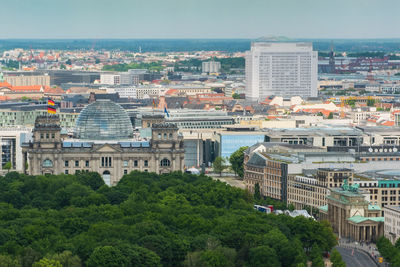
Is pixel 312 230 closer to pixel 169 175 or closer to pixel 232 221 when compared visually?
pixel 232 221

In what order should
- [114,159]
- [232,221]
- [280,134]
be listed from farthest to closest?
[280,134]
[114,159]
[232,221]

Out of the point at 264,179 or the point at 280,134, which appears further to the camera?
the point at 280,134

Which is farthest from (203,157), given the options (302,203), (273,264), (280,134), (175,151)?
(273,264)

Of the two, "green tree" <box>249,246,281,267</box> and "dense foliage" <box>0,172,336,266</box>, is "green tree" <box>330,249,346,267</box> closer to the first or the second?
"dense foliage" <box>0,172,336,266</box>

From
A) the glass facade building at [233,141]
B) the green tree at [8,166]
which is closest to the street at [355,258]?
the glass facade building at [233,141]

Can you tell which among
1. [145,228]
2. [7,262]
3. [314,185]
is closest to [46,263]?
[7,262]

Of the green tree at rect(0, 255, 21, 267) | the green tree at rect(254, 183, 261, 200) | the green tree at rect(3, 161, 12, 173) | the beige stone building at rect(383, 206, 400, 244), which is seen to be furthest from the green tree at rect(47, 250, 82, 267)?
the green tree at rect(3, 161, 12, 173)

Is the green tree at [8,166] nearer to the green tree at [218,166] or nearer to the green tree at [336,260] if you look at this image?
the green tree at [218,166]
